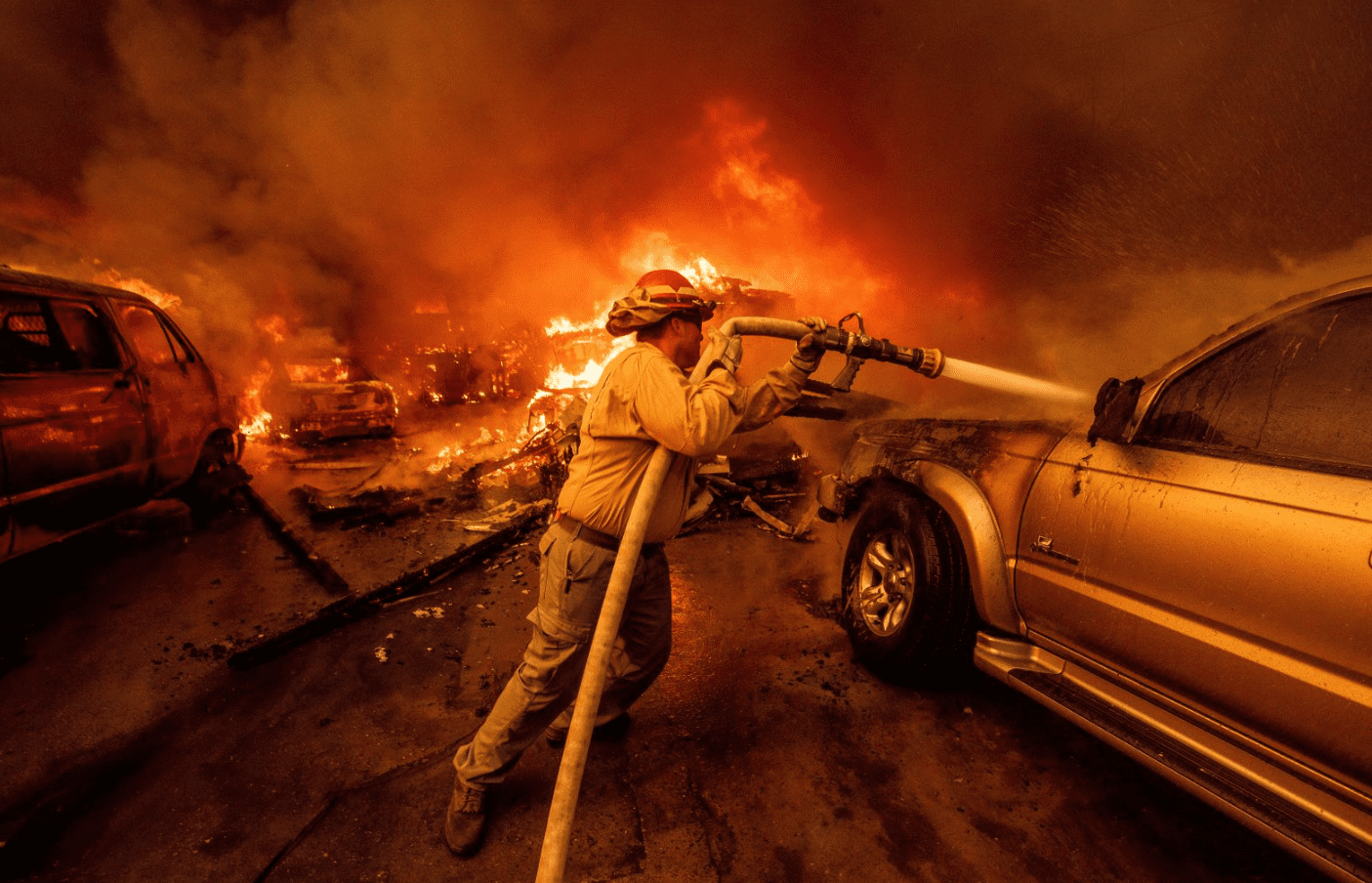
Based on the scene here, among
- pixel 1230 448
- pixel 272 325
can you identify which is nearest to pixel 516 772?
pixel 1230 448

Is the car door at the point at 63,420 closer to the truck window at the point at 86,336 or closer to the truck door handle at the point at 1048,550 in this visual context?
the truck window at the point at 86,336

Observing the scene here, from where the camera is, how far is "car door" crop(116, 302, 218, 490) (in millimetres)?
4969

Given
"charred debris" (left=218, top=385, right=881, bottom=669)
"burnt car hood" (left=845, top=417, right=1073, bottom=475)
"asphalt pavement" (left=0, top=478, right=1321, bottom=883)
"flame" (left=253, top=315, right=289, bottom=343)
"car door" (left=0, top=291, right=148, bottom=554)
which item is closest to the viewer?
"asphalt pavement" (left=0, top=478, right=1321, bottom=883)

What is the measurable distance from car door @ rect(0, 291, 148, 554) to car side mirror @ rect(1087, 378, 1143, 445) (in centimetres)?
598

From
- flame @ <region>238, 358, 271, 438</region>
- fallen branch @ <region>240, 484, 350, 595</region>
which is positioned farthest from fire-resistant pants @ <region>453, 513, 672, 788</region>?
flame @ <region>238, 358, 271, 438</region>

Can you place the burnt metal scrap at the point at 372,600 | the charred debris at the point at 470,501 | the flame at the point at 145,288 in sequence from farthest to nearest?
the flame at the point at 145,288, the charred debris at the point at 470,501, the burnt metal scrap at the point at 372,600

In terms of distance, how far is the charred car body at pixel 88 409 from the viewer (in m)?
3.74

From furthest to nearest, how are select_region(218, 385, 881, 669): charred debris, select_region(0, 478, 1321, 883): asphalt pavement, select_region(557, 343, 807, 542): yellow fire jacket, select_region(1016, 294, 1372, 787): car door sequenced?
select_region(218, 385, 881, 669): charred debris < select_region(0, 478, 1321, 883): asphalt pavement < select_region(557, 343, 807, 542): yellow fire jacket < select_region(1016, 294, 1372, 787): car door

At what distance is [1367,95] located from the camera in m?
6.59

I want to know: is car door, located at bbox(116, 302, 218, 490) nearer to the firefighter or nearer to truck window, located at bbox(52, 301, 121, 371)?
truck window, located at bbox(52, 301, 121, 371)

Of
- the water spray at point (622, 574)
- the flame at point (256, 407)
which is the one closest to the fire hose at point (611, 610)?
the water spray at point (622, 574)

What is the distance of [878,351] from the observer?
2.38 m

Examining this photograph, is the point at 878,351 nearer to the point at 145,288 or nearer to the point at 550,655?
the point at 550,655

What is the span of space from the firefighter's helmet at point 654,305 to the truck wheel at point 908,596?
173cm
